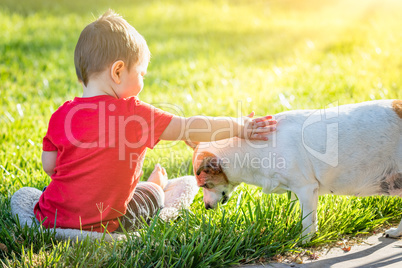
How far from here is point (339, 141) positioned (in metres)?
2.99

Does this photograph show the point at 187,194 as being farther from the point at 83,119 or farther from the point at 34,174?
the point at 34,174

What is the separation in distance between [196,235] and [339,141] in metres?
1.08

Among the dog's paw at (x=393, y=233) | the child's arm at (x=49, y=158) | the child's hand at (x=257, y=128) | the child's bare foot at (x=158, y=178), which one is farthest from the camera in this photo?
the child's bare foot at (x=158, y=178)

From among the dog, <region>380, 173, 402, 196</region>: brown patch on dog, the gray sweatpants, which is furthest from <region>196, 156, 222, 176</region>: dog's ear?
<region>380, 173, 402, 196</region>: brown patch on dog

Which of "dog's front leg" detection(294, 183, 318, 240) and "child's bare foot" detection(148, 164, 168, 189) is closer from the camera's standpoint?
"dog's front leg" detection(294, 183, 318, 240)

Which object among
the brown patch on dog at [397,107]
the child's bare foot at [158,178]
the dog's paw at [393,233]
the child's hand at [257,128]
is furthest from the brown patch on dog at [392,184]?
the child's bare foot at [158,178]

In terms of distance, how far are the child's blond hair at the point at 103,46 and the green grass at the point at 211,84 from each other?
100 cm

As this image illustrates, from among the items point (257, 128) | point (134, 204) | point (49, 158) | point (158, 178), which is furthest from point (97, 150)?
point (257, 128)

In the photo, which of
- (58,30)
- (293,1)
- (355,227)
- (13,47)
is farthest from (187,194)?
(293,1)

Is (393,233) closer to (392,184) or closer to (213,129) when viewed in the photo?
(392,184)

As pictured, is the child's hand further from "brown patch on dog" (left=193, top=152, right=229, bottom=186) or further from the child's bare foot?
the child's bare foot

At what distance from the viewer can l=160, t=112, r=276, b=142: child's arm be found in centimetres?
280

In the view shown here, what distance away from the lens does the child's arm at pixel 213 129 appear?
9.20ft

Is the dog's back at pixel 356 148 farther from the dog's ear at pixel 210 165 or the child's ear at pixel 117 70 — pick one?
the child's ear at pixel 117 70
